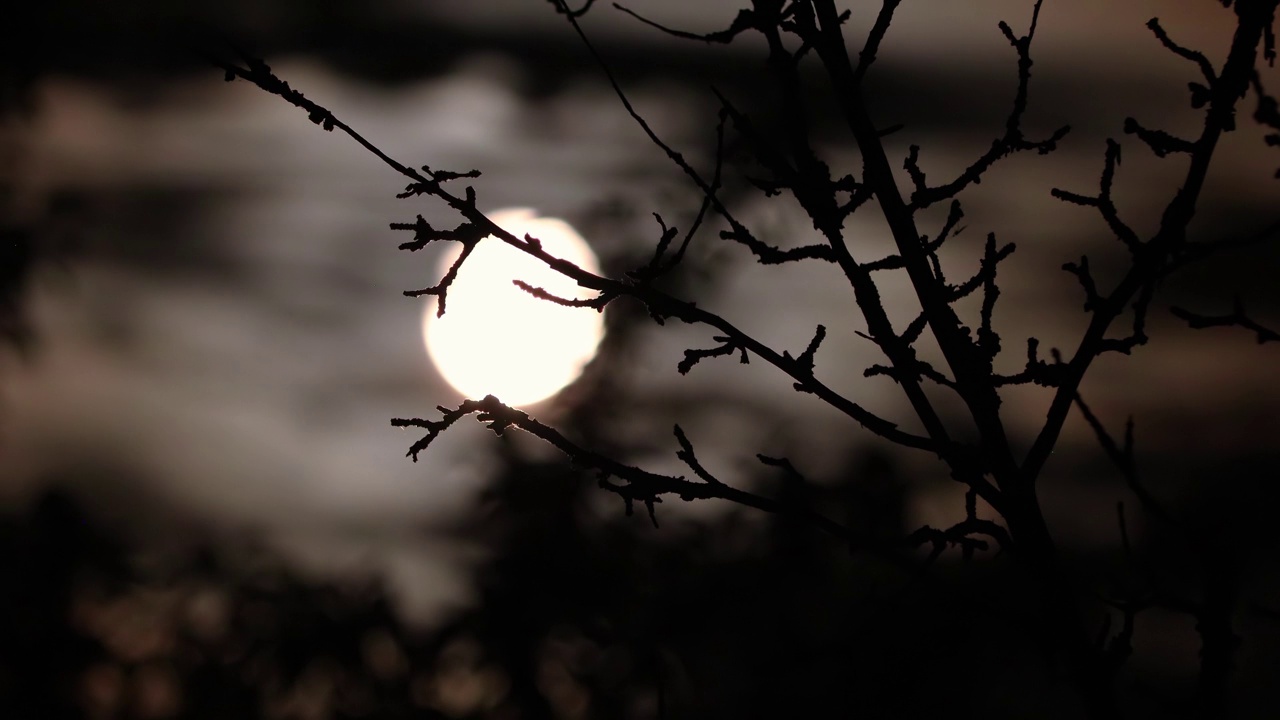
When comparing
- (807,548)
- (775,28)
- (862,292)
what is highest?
(807,548)

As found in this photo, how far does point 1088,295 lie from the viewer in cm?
300

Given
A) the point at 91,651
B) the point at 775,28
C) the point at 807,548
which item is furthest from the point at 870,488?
the point at 91,651

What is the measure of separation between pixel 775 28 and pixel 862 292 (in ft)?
2.59

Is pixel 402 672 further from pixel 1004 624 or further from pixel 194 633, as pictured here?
pixel 1004 624

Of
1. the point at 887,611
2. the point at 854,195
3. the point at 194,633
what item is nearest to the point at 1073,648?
the point at 887,611

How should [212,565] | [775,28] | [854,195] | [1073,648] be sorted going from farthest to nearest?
[212,565]
[854,195]
[775,28]
[1073,648]

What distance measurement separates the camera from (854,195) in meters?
2.91

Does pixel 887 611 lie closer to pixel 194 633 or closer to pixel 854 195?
pixel 854 195

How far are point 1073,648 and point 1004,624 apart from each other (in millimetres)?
288

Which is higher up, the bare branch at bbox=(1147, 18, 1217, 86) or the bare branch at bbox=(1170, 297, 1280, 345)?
the bare branch at bbox=(1147, 18, 1217, 86)

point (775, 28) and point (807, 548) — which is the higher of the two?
point (807, 548)

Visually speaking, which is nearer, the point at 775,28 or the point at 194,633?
the point at 775,28

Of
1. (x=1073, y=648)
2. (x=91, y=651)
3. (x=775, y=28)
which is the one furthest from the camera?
(x=91, y=651)

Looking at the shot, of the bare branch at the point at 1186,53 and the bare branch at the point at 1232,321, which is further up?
the bare branch at the point at 1186,53
